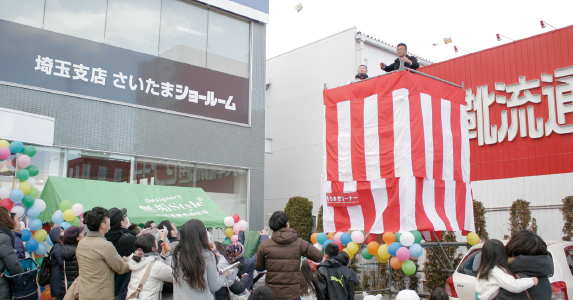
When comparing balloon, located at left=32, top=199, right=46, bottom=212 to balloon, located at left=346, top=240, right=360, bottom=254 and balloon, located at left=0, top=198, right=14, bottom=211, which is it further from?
balloon, located at left=346, top=240, right=360, bottom=254

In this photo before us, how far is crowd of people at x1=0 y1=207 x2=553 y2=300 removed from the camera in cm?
406

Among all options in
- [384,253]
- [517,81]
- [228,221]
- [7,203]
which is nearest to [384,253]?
[384,253]

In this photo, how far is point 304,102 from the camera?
16.8m

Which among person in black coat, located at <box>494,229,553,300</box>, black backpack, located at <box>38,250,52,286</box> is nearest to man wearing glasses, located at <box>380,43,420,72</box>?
person in black coat, located at <box>494,229,553,300</box>

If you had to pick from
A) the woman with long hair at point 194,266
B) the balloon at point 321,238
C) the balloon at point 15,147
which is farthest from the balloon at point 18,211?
the balloon at point 321,238

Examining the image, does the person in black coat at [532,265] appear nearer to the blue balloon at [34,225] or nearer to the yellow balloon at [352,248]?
the yellow balloon at [352,248]

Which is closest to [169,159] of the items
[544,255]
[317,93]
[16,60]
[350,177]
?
[16,60]

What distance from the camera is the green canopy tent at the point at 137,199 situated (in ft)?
30.2

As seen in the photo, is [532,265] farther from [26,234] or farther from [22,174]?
[22,174]

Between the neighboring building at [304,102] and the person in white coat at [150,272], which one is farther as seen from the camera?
the neighboring building at [304,102]

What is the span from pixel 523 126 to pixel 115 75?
1007 cm

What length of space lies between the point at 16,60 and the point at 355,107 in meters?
6.92

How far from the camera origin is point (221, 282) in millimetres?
4484

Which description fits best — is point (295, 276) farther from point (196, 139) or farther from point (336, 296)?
point (196, 139)
